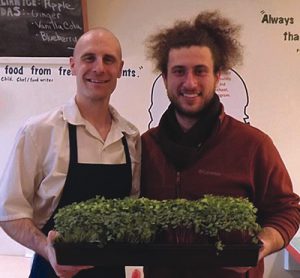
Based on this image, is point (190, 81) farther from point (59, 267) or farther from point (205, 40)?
point (59, 267)

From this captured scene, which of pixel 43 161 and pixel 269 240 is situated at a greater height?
pixel 43 161

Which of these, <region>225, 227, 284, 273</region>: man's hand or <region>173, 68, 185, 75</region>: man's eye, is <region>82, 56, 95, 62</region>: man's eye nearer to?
<region>173, 68, 185, 75</region>: man's eye

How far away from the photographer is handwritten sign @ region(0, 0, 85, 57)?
2320mm

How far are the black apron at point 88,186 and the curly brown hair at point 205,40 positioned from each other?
35 cm

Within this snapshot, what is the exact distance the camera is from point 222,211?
109 centimetres

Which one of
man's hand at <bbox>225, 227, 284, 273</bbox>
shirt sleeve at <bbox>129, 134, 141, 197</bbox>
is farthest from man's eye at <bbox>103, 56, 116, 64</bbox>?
man's hand at <bbox>225, 227, 284, 273</bbox>

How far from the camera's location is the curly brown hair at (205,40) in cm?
144

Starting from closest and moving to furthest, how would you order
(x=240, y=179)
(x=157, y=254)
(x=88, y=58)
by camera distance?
1. (x=157, y=254)
2. (x=240, y=179)
3. (x=88, y=58)

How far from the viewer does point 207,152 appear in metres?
1.39

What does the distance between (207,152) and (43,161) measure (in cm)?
47

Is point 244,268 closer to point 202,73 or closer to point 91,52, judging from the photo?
point 202,73

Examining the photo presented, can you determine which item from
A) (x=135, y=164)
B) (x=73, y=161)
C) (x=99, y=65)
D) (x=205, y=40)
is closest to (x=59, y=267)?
(x=73, y=161)

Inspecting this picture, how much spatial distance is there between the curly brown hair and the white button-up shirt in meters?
0.32

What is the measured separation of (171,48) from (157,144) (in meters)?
0.30
